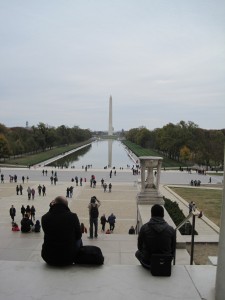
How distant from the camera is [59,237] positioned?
4.42 metres

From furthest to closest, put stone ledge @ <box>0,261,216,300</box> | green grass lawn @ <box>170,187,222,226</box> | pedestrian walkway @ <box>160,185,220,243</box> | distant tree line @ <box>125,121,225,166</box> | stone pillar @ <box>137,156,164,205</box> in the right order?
distant tree line @ <box>125,121,225,166</box> → green grass lawn @ <box>170,187,222,226</box> → stone pillar @ <box>137,156,164,205</box> → pedestrian walkway @ <box>160,185,220,243</box> → stone ledge @ <box>0,261,216,300</box>

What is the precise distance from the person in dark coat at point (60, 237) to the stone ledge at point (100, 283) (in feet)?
0.40

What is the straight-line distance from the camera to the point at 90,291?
12.1 ft

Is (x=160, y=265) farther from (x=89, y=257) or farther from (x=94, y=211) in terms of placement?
(x=94, y=211)

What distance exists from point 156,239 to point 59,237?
4.12 ft

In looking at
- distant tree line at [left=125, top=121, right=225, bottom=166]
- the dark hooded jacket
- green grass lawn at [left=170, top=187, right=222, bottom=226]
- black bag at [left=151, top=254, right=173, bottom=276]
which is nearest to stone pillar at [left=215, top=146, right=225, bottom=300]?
black bag at [left=151, top=254, right=173, bottom=276]

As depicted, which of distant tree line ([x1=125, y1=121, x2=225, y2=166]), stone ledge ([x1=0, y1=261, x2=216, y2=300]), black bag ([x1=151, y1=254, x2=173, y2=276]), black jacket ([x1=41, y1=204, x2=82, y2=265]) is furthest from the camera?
distant tree line ([x1=125, y1=121, x2=225, y2=166])

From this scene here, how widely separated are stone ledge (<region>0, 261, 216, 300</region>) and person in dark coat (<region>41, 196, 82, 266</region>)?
0.40 ft

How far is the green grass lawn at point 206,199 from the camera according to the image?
67.2ft

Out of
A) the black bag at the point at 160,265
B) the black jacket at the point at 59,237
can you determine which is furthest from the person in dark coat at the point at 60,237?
the black bag at the point at 160,265

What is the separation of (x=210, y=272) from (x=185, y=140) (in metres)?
61.0

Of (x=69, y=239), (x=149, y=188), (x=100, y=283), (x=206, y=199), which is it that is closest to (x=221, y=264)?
(x=100, y=283)

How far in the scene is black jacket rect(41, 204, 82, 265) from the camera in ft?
14.3

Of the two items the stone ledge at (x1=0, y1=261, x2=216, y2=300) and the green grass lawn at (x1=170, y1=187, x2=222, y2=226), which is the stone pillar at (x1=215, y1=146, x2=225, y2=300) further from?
the green grass lawn at (x1=170, y1=187, x2=222, y2=226)
